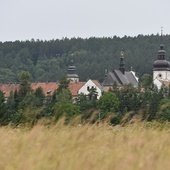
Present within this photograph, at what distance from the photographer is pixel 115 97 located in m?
80.6

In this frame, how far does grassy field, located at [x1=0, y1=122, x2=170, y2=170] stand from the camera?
17.1 feet

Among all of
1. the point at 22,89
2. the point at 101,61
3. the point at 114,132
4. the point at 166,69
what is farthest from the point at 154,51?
the point at 114,132

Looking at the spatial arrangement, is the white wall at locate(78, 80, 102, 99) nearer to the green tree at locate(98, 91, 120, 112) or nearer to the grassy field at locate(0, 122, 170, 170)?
the green tree at locate(98, 91, 120, 112)

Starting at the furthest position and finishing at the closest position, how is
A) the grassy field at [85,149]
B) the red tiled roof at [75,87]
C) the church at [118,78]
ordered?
the church at [118,78], the red tiled roof at [75,87], the grassy field at [85,149]

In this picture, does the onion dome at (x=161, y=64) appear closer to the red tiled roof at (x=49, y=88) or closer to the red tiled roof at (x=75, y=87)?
the red tiled roof at (x=49, y=88)

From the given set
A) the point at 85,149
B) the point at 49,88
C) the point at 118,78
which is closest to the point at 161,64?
the point at 118,78

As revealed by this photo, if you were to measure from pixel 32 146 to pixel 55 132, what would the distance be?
3.85 feet

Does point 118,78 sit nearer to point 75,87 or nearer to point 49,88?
point 49,88

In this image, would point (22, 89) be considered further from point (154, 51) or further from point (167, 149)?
point (154, 51)

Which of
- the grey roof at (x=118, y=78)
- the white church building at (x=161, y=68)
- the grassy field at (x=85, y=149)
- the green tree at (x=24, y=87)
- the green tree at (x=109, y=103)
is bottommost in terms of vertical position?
the grassy field at (x=85, y=149)

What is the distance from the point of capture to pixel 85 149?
5938 millimetres

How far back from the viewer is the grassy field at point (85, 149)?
521cm

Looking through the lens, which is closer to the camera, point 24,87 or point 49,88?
point 24,87

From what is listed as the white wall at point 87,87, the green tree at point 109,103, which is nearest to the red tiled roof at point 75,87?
the white wall at point 87,87
